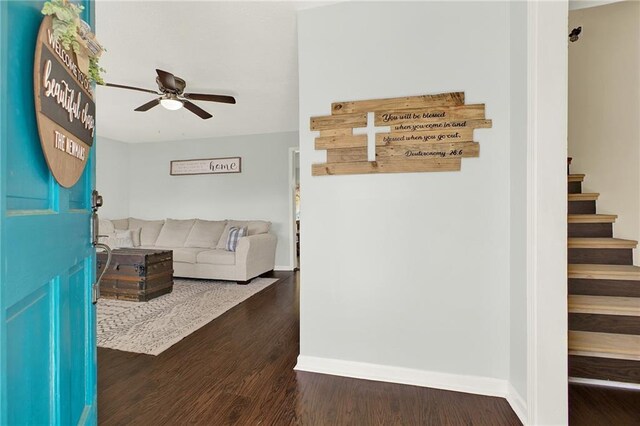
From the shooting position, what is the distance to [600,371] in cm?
173

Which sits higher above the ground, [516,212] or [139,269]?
[516,212]

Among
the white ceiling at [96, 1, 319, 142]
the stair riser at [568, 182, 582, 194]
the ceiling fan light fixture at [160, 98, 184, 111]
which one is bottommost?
the stair riser at [568, 182, 582, 194]

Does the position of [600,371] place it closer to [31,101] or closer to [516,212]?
[516,212]

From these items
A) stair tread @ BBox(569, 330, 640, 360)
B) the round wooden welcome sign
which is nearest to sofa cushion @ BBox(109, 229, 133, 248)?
the round wooden welcome sign

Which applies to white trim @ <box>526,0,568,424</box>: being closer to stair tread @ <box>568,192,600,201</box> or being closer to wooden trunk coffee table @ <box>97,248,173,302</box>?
stair tread @ <box>568,192,600,201</box>

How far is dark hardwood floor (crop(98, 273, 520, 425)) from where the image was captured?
4.82 feet

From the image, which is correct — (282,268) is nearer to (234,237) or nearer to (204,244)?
(234,237)

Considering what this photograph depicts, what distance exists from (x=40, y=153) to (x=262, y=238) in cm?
383

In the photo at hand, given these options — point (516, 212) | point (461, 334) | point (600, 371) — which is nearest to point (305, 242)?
point (461, 334)

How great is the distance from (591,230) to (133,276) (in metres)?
4.35

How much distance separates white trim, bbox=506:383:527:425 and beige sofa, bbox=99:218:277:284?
3242 millimetres

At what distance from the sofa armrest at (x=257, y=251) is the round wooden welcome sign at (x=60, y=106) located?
10.6ft

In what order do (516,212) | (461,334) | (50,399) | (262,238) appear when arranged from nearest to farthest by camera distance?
(50,399) < (516,212) < (461,334) < (262,238)

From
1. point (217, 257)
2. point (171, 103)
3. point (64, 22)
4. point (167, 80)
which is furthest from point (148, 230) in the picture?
point (64, 22)
